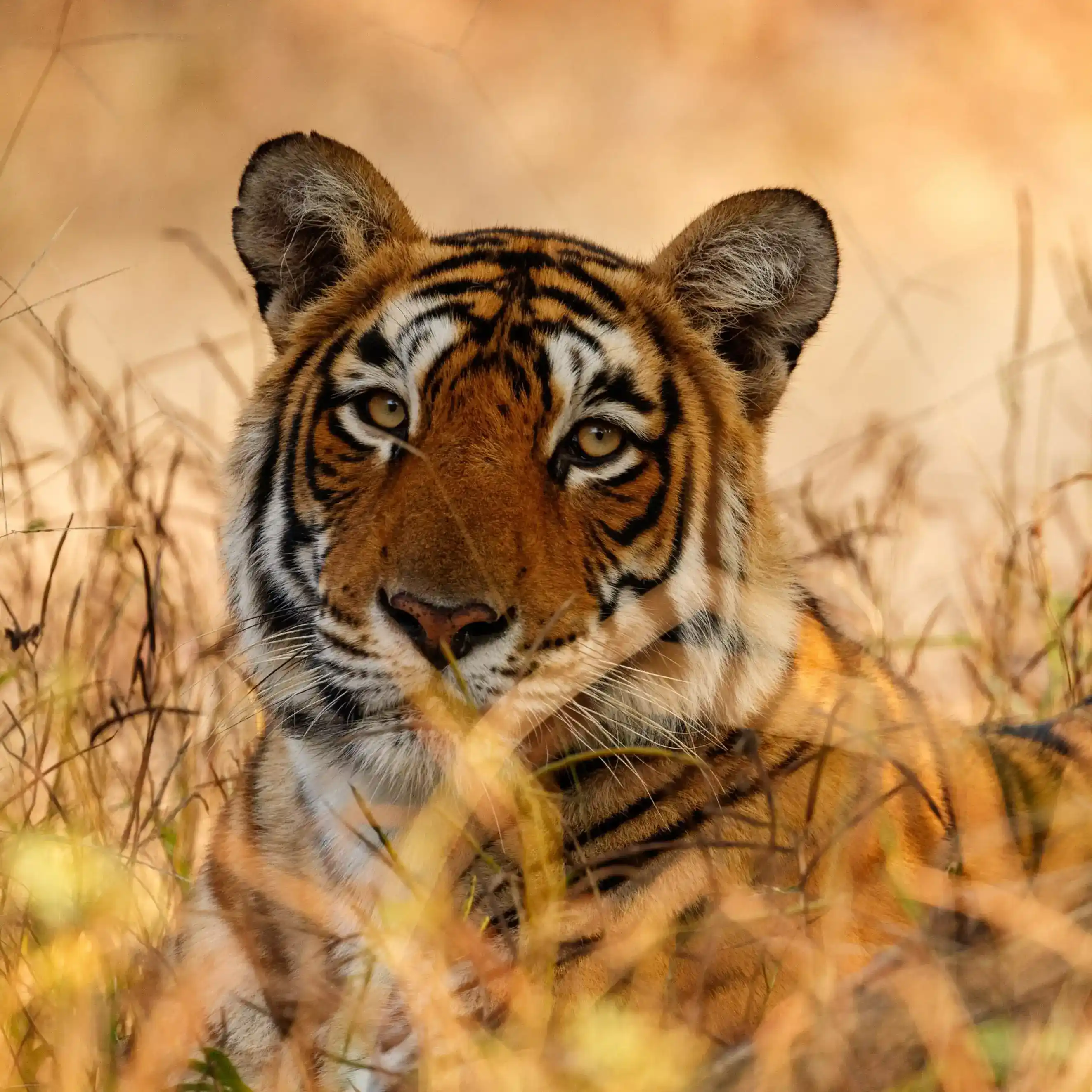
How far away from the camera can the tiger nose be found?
212 cm

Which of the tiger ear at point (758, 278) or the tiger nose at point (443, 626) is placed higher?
the tiger ear at point (758, 278)

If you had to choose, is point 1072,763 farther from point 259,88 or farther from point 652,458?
point 259,88

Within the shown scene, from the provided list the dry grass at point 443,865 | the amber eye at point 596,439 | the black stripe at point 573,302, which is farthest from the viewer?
the black stripe at point 573,302

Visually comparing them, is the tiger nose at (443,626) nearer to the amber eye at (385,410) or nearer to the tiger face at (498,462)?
the tiger face at (498,462)

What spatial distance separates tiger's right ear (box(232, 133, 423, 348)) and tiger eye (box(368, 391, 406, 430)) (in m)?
0.31

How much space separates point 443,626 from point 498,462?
1.05 ft

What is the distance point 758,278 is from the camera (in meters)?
2.67

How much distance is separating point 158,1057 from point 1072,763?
162 cm

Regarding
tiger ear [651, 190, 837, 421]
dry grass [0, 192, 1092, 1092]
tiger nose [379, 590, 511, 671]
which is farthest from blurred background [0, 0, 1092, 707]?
tiger nose [379, 590, 511, 671]

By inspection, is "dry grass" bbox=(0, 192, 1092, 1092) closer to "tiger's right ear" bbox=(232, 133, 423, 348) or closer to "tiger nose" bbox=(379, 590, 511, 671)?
"tiger nose" bbox=(379, 590, 511, 671)

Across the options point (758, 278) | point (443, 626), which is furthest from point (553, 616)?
point (758, 278)

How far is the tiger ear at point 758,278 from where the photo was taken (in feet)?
8.62

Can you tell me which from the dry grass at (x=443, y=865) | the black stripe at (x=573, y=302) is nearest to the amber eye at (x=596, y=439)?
the black stripe at (x=573, y=302)

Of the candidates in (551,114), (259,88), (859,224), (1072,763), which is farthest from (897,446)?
(259,88)
